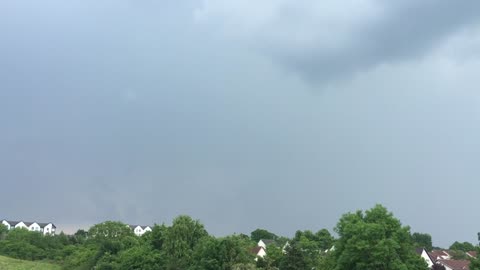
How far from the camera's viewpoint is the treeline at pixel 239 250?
40406 mm

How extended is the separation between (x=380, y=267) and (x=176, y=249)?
78.1 feet

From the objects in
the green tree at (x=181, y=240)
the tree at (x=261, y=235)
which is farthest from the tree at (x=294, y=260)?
the tree at (x=261, y=235)

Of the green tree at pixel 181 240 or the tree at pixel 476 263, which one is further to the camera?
the green tree at pixel 181 240

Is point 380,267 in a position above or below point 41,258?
below

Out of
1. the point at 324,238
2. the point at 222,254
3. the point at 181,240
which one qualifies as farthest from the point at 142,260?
the point at 324,238

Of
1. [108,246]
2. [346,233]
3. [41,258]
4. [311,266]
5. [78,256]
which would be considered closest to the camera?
[346,233]

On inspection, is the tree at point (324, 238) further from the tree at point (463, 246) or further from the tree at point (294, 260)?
the tree at point (463, 246)

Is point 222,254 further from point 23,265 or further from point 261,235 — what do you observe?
point 261,235

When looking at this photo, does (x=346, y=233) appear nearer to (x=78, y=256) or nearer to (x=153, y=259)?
(x=153, y=259)

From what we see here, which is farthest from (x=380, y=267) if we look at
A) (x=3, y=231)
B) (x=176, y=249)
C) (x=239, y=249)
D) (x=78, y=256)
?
(x=3, y=231)

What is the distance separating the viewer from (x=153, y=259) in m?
52.3

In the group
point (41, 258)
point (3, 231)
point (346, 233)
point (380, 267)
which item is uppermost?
point (3, 231)

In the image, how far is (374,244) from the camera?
4000 centimetres

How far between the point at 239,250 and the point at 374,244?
1514cm
